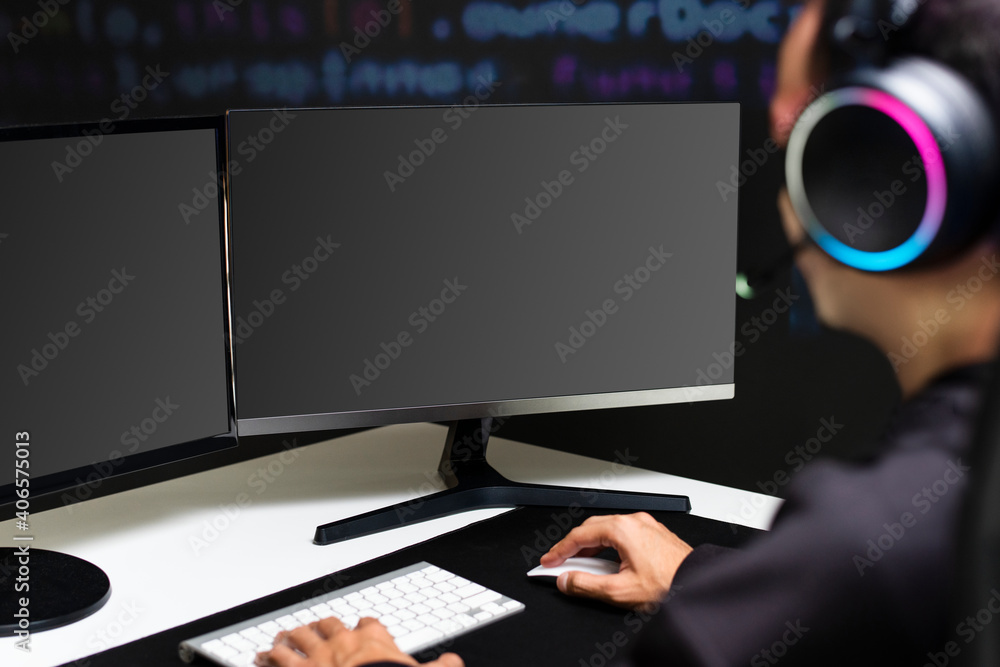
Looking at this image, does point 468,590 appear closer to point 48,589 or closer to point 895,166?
point 48,589

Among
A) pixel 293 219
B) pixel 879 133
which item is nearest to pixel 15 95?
pixel 293 219

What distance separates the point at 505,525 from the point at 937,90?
868 millimetres

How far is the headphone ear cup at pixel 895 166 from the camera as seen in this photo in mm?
513

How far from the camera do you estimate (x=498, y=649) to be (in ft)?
3.15

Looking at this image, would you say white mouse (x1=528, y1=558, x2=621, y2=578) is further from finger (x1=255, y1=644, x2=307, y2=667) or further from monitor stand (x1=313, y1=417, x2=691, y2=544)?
finger (x1=255, y1=644, x2=307, y2=667)

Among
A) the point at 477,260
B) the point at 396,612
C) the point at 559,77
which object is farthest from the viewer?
the point at 559,77

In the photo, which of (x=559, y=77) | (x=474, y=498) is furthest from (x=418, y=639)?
(x=559, y=77)

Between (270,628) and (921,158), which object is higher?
(921,158)

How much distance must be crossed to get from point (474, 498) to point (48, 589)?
52cm

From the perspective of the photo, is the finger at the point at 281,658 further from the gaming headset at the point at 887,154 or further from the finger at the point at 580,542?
the gaming headset at the point at 887,154

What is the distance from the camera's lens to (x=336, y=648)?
2.96ft

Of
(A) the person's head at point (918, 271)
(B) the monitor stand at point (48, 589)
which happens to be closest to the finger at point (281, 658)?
(B) the monitor stand at point (48, 589)

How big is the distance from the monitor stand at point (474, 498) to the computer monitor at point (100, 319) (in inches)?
8.4

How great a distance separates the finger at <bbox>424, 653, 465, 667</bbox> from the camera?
2.93 feet
